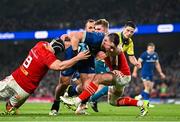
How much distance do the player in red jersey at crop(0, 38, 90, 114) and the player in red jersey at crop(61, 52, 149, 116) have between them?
76cm

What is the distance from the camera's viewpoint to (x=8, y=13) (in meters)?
39.2

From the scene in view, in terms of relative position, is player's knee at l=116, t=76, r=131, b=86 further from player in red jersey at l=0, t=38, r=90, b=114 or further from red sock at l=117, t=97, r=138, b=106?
player in red jersey at l=0, t=38, r=90, b=114

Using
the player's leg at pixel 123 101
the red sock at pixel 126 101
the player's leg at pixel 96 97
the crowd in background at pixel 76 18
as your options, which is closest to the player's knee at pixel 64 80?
the player's leg at pixel 123 101

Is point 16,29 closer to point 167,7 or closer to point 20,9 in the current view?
point 20,9

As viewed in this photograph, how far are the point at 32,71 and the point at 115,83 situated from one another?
1.63 meters

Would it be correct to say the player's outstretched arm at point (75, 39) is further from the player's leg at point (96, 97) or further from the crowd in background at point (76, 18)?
the crowd in background at point (76, 18)

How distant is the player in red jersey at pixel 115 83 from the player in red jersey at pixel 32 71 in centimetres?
76

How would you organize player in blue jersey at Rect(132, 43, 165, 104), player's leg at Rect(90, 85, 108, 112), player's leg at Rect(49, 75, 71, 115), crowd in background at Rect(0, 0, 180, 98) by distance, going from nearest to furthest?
1. player's leg at Rect(49, 75, 71, 115)
2. player's leg at Rect(90, 85, 108, 112)
3. player in blue jersey at Rect(132, 43, 165, 104)
4. crowd in background at Rect(0, 0, 180, 98)

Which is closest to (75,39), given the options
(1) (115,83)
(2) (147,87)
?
(1) (115,83)

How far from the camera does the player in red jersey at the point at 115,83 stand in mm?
10205

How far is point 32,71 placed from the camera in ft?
34.5

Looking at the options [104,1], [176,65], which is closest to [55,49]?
[176,65]

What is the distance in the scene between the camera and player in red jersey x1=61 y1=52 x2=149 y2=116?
10.2 meters

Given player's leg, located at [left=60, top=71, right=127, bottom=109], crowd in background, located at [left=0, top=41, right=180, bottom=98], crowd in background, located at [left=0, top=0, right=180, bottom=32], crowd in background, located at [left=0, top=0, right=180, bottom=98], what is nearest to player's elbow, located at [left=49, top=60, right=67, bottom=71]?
player's leg, located at [left=60, top=71, right=127, bottom=109]
